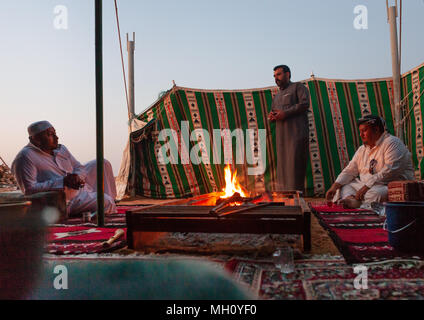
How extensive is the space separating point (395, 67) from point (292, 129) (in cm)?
222

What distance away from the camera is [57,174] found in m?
3.56

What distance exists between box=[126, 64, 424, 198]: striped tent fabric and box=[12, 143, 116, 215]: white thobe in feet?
7.78

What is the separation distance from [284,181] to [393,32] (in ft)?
9.54

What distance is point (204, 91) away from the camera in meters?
6.02

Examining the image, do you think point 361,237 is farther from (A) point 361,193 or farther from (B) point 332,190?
(B) point 332,190

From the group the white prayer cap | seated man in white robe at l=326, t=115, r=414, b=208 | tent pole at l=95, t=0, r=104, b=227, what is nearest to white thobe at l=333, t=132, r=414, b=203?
seated man in white robe at l=326, t=115, r=414, b=208

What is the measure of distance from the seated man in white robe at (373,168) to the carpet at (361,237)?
343 millimetres

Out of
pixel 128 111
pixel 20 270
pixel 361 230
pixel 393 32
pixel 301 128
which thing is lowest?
pixel 361 230

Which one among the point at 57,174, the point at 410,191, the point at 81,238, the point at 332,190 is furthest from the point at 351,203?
the point at 57,174

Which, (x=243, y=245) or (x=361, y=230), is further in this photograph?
(x=361, y=230)

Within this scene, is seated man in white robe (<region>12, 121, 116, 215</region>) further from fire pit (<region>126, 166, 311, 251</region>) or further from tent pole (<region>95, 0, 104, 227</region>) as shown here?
fire pit (<region>126, 166, 311, 251</region>)

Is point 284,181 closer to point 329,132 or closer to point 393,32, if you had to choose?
point 329,132

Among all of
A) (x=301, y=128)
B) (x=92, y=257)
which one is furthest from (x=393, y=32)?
(x=92, y=257)

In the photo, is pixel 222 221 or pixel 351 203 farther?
pixel 351 203
